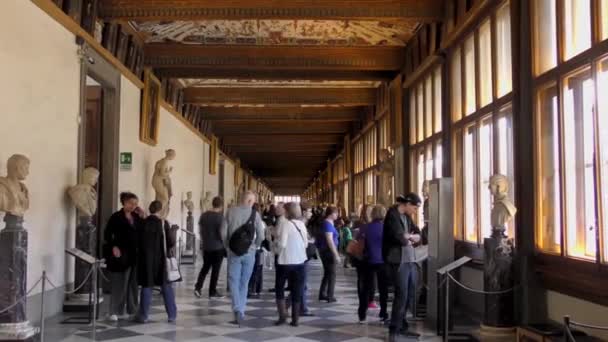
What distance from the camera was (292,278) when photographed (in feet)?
25.7

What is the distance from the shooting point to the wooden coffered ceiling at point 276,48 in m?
10.1

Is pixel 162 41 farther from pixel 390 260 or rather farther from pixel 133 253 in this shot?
pixel 390 260

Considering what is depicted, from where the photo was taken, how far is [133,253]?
27.0 ft

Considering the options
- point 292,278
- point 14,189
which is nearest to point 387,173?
point 292,278

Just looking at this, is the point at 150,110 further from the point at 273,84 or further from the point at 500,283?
the point at 500,283

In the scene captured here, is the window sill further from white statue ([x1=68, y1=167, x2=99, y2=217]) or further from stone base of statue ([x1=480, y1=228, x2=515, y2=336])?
white statue ([x1=68, y1=167, x2=99, y2=217])

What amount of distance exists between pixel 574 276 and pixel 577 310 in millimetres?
329

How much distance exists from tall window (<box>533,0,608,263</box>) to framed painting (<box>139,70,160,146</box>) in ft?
28.1

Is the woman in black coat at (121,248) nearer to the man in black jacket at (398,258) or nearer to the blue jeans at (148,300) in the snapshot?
the blue jeans at (148,300)

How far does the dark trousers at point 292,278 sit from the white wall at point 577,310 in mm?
2767

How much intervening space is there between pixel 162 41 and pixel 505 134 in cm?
785

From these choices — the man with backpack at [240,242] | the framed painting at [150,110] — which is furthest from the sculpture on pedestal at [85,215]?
the framed painting at [150,110]

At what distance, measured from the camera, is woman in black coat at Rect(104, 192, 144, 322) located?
815cm

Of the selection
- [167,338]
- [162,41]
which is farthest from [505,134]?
[162,41]
